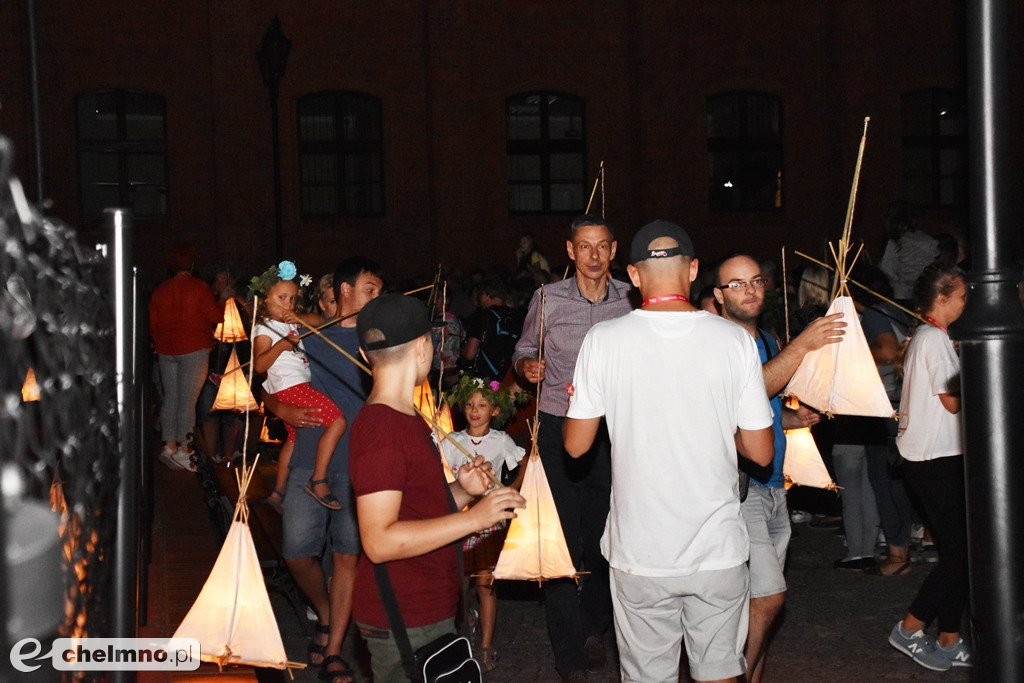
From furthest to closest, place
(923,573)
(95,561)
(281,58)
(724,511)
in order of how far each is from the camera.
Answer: (281,58), (923,573), (724,511), (95,561)

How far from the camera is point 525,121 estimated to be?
21953 millimetres

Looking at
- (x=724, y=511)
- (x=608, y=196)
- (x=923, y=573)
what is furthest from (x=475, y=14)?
(x=724, y=511)

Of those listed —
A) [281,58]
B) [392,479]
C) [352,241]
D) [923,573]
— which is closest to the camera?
[392,479]

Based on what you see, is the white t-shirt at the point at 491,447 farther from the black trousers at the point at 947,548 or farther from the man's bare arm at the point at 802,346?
the black trousers at the point at 947,548

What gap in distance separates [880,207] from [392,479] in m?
20.1

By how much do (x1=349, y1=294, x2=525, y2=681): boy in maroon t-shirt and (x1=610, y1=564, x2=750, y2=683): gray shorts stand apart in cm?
79

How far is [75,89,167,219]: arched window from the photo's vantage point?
2067 centimetres

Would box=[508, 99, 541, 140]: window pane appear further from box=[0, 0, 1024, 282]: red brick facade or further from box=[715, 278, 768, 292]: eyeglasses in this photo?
box=[715, 278, 768, 292]: eyeglasses

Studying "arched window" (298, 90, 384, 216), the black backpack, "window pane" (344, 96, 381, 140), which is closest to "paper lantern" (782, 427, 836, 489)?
the black backpack

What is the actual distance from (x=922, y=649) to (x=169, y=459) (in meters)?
9.09

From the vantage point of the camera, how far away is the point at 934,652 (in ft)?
21.2

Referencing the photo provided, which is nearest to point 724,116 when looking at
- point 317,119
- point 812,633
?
point 317,119

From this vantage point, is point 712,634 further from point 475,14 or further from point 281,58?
point 475,14

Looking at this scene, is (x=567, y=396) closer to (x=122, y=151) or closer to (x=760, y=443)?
(x=760, y=443)
